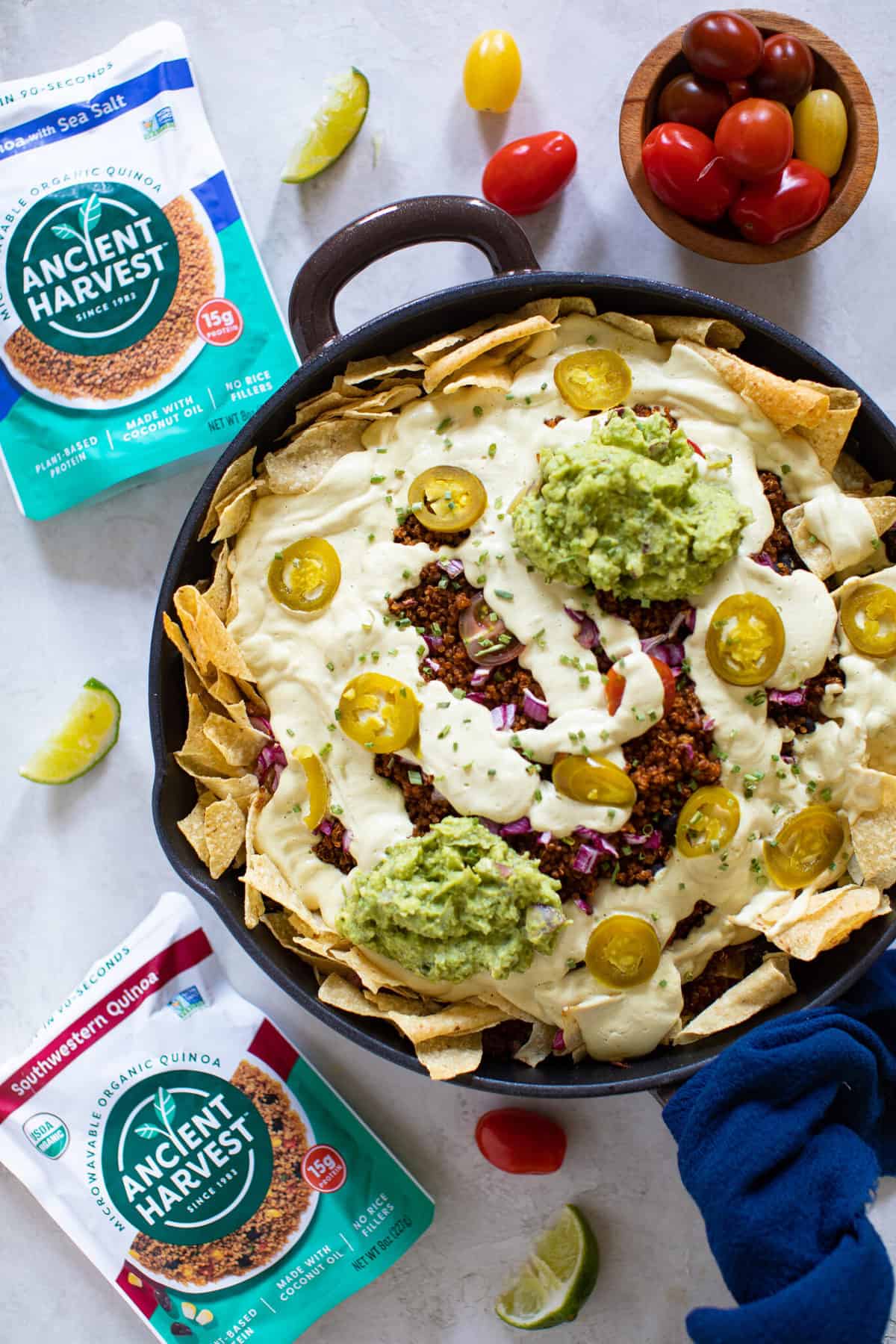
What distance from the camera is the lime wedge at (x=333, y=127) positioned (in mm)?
2406

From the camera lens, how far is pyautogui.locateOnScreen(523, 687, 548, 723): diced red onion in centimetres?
190

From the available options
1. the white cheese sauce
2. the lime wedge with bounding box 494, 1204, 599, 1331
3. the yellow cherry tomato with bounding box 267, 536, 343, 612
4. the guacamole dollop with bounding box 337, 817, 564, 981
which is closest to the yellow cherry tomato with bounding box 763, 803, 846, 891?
the white cheese sauce

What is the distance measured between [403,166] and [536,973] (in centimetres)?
171

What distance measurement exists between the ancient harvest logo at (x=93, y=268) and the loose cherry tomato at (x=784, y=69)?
1220 millimetres

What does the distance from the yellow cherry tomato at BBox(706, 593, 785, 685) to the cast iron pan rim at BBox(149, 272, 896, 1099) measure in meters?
0.42

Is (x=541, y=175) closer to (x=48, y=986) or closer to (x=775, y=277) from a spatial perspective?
(x=775, y=277)

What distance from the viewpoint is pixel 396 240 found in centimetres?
202

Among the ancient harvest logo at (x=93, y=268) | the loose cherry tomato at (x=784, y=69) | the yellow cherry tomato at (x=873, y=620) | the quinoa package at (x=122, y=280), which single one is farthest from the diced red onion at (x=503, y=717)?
the loose cherry tomato at (x=784, y=69)

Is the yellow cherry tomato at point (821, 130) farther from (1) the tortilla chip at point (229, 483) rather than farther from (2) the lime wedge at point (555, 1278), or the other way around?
(2) the lime wedge at point (555, 1278)

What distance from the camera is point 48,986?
254 cm

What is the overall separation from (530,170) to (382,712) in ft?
3.92

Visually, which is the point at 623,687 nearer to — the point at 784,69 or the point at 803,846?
the point at 803,846

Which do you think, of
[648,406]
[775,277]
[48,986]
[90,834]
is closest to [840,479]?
[648,406]

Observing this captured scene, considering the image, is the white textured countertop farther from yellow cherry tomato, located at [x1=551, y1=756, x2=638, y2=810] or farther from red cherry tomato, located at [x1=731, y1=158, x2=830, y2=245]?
yellow cherry tomato, located at [x1=551, y1=756, x2=638, y2=810]
